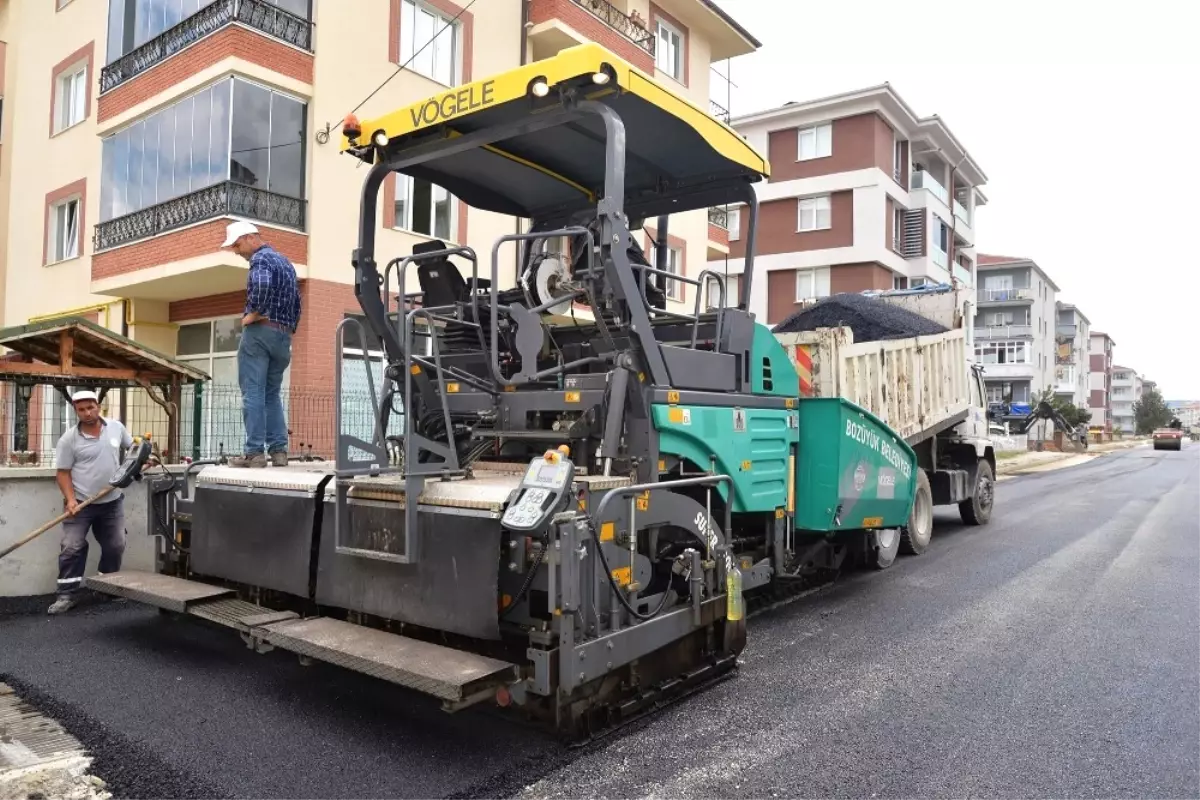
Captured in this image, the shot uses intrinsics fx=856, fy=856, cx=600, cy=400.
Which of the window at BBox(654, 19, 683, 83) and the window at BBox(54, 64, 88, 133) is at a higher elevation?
the window at BBox(654, 19, 683, 83)

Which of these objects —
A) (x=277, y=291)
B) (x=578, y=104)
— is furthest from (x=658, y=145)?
(x=277, y=291)

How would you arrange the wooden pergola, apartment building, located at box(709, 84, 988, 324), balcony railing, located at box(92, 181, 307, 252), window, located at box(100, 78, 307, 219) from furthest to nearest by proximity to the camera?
apartment building, located at box(709, 84, 988, 324), window, located at box(100, 78, 307, 219), balcony railing, located at box(92, 181, 307, 252), the wooden pergola

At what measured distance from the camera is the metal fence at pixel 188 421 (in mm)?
8133

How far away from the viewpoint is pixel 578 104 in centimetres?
441

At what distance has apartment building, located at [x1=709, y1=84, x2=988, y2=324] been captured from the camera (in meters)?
31.7

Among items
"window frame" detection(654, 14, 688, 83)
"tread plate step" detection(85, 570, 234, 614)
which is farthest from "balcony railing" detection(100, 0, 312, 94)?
"tread plate step" detection(85, 570, 234, 614)

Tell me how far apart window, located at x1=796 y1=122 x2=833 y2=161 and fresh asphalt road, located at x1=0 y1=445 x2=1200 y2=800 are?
28.3 meters

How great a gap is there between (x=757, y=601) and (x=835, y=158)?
2872cm

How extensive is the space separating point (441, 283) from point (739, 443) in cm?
212

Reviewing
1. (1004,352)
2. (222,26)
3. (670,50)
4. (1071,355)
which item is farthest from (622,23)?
(1071,355)

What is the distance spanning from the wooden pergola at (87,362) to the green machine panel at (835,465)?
5544 millimetres

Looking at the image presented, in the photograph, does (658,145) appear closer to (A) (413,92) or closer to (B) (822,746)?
(B) (822,746)

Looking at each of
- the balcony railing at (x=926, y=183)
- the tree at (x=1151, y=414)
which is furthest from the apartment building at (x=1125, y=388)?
the balcony railing at (x=926, y=183)

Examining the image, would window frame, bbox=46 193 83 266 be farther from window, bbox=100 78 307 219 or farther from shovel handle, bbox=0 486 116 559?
shovel handle, bbox=0 486 116 559
